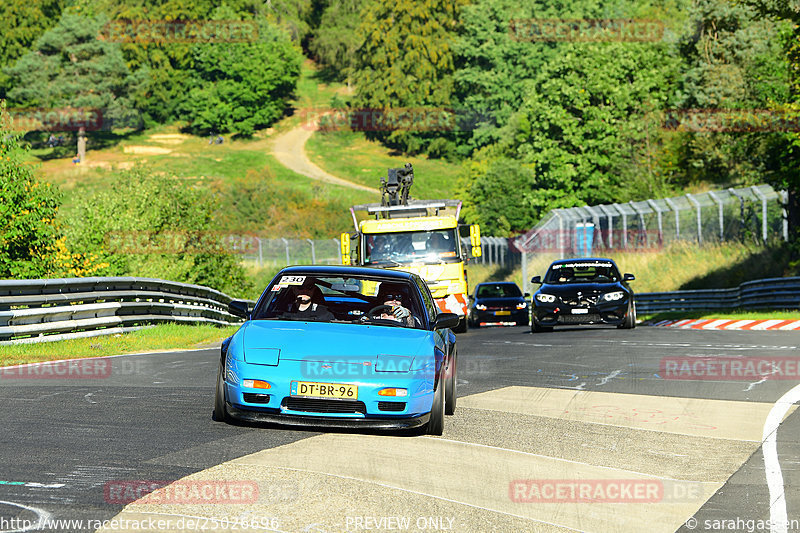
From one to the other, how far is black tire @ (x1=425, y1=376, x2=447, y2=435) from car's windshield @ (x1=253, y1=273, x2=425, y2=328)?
0.91 meters

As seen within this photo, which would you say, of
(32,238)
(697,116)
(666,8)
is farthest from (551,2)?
(32,238)

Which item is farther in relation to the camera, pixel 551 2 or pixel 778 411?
pixel 551 2

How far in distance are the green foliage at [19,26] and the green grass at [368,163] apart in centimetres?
3493

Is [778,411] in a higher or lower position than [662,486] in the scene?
lower

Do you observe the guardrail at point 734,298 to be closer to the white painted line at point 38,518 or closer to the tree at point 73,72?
the white painted line at point 38,518

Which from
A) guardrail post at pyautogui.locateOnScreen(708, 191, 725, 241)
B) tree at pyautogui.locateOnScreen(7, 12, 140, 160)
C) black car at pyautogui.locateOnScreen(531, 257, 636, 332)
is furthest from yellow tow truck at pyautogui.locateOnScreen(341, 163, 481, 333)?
tree at pyautogui.locateOnScreen(7, 12, 140, 160)

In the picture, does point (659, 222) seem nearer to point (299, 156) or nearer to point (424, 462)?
point (424, 462)

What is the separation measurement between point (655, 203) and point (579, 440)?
35016mm

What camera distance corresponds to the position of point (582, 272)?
2495 centimetres

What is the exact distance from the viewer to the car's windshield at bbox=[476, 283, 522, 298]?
33.8 metres

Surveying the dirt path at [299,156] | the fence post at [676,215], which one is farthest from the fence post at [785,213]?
the dirt path at [299,156]

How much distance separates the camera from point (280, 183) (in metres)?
98.1

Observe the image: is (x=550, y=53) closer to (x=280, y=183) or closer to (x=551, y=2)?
(x=551, y=2)

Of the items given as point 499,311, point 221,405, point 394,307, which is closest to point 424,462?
point 221,405
